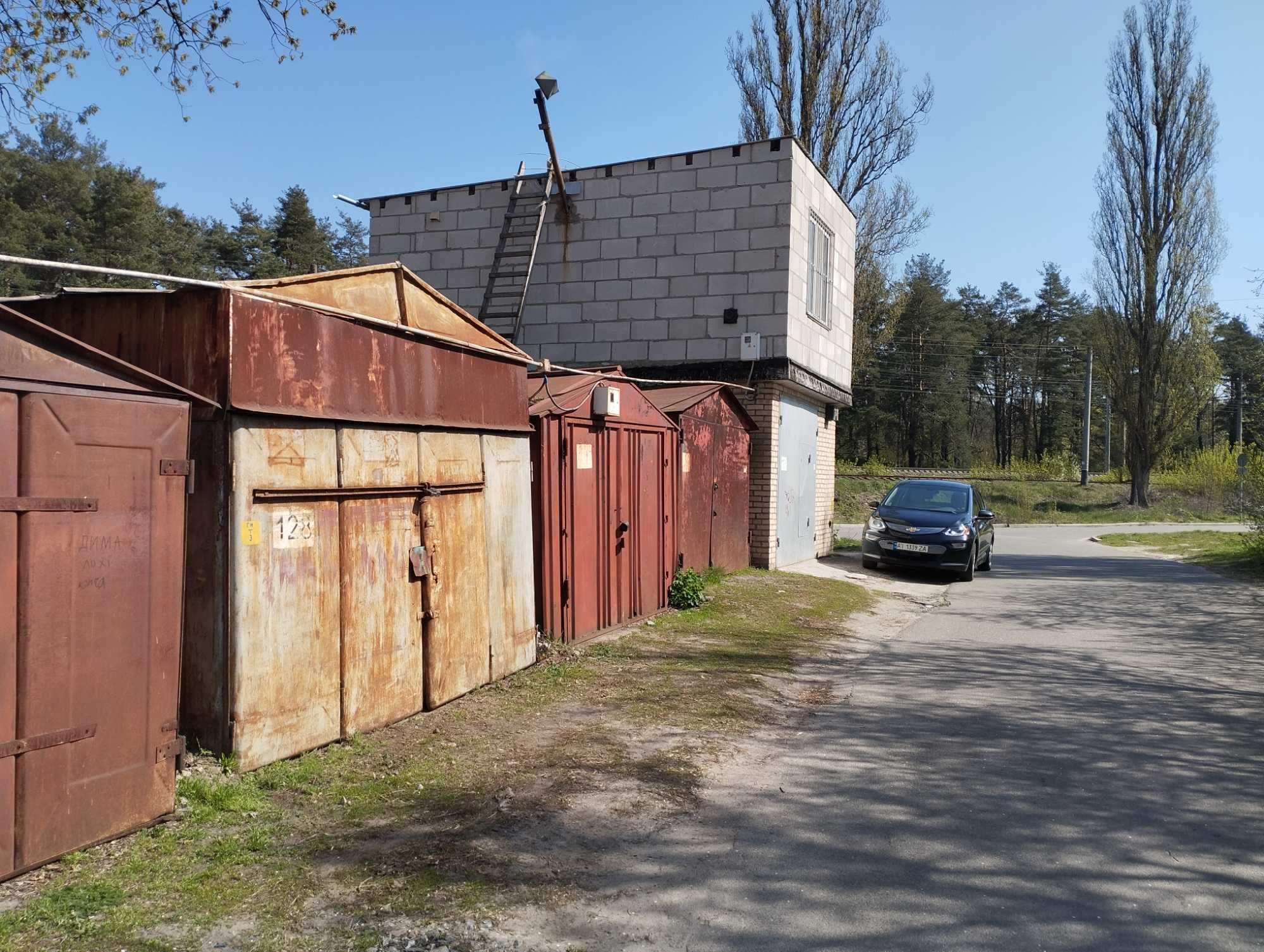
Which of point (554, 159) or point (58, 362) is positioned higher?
point (554, 159)

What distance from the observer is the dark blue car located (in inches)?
593

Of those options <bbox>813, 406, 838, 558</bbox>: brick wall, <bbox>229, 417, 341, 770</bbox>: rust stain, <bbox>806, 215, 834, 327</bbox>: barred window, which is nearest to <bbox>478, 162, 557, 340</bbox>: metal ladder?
<bbox>806, 215, 834, 327</bbox>: barred window

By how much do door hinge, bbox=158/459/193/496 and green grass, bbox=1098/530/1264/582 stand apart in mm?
17434

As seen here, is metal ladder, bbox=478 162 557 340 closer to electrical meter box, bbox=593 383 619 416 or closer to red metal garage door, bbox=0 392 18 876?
electrical meter box, bbox=593 383 619 416

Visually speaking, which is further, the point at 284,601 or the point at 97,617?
the point at 284,601

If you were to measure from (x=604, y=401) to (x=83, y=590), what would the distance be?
5474 millimetres

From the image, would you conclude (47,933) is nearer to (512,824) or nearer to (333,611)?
(512,824)

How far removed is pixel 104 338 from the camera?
4.98m

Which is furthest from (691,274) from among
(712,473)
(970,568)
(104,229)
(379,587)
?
(104,229)

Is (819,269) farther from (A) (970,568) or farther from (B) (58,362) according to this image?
(B) (58,362)

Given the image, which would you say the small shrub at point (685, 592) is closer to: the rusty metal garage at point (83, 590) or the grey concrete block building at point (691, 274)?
the grey concrete block building at point (691, 274)

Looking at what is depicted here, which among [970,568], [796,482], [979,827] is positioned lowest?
[979,827]

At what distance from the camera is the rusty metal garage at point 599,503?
8.02 metres

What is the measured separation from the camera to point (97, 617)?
3875 millimetres
